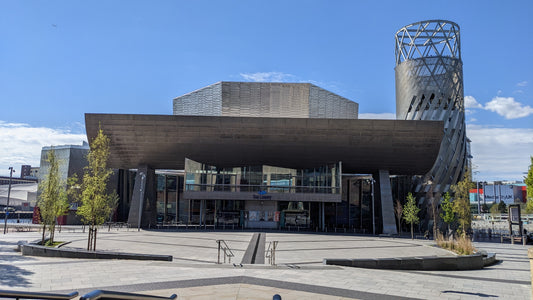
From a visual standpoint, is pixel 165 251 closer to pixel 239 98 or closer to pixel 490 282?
pixel 490 282

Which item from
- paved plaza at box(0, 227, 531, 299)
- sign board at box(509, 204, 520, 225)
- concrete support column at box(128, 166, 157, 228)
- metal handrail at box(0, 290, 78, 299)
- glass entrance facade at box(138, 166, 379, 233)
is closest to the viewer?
metal handrail at box(0, 290, 78, 299)

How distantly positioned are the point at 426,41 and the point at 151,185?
150ft

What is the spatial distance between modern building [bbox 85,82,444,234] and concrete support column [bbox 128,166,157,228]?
0.40 ft

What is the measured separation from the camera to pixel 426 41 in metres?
58.4

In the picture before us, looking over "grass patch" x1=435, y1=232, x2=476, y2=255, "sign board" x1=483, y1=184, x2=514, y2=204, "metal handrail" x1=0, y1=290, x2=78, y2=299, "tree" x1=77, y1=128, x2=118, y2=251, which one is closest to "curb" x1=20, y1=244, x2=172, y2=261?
"tree" x1=77, y1=128, x2=118, y2=251

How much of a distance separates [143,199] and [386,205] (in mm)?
28121

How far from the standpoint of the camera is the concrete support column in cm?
4294

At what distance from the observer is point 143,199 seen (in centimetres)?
4416

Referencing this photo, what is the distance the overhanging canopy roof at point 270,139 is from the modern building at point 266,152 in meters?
0.10

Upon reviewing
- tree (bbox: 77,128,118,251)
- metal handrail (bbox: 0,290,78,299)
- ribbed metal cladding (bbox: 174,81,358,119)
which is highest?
ribbed metal cladding (bbox: 174,81,358,119)

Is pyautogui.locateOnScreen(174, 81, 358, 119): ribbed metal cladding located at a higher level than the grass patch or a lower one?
higher

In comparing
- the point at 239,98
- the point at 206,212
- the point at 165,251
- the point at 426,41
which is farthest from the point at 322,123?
the point at 426,41

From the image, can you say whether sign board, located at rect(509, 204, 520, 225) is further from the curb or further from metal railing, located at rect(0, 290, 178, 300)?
metal railing, located at rect(0, 290, 178, 300)

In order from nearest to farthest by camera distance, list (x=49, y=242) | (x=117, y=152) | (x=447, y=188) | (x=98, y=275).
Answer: (x=98, y=275)
(x=49, y=242)
(x=117, y=152)
(x=447, y=188)
